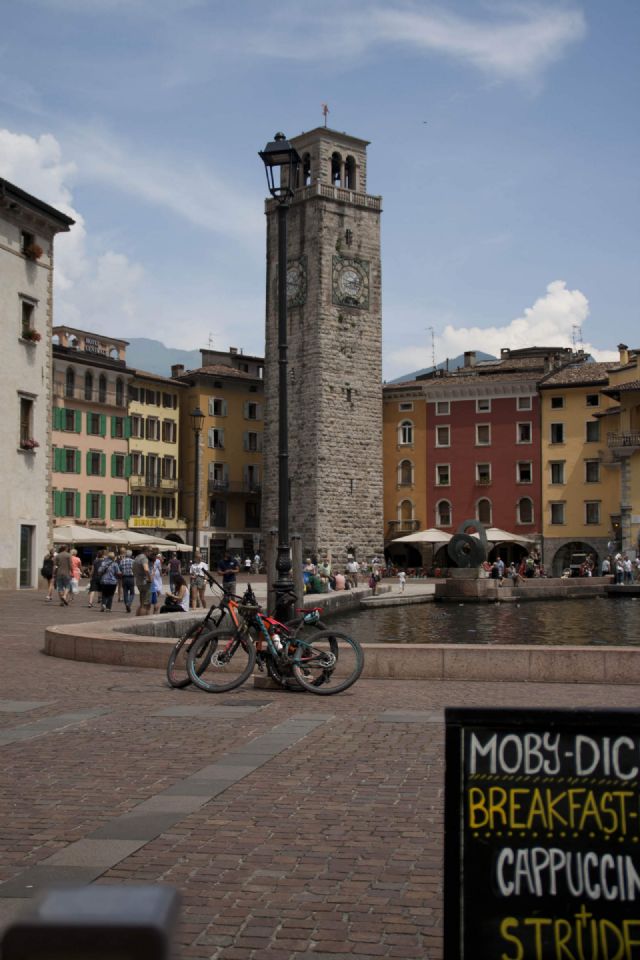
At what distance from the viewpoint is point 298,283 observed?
63906 millimetres

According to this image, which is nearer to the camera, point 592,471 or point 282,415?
point 282,415

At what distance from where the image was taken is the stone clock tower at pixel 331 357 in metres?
61.7

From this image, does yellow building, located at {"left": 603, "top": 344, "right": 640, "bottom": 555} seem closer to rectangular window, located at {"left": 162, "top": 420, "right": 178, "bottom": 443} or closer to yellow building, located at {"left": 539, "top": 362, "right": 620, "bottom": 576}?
yellow building, located at {"left": 539, "top": 362, "right": 620, "bottom": 576}

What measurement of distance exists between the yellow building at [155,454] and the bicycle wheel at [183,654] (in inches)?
2228

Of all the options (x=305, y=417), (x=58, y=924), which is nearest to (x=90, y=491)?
(x=305, y=417)

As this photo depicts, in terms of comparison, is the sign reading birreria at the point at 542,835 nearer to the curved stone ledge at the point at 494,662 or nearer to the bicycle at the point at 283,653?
the bicycle at the point at 283,653

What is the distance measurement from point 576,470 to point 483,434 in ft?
20.2

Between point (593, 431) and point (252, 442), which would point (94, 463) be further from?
point (593, 431)

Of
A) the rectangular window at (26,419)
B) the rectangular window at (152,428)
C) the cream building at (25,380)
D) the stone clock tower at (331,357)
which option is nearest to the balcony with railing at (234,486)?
the rectangular window at (152,428)

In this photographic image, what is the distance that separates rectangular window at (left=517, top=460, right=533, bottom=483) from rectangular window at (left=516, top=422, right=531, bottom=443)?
1301 millimetres

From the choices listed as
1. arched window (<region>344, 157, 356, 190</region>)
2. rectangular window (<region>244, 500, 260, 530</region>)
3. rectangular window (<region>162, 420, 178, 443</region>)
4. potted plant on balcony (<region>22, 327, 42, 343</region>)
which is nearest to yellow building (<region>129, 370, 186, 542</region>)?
rectangular window (<region>162, 420, 178, 443</region>)

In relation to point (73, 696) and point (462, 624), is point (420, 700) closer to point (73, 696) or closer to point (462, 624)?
point (73, 696)

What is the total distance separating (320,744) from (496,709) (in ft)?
19.1

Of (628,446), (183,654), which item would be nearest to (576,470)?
(628,446)
